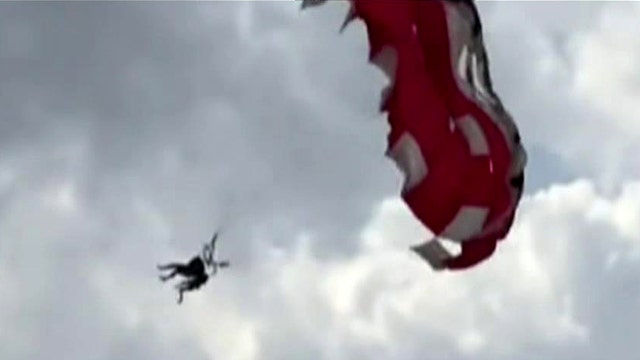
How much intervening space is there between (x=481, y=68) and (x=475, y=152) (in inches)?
88.2

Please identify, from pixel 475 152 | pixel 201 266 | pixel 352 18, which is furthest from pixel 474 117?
pixel 201 266

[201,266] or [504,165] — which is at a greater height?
[201,266]

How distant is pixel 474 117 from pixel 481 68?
147cm

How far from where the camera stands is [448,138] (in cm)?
5756

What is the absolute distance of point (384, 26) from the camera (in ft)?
183

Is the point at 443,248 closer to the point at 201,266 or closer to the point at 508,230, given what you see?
the point at 508,230

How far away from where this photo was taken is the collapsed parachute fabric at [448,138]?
56.2m

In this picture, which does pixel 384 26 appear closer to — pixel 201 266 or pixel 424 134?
pixel 424 134

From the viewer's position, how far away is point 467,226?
187ft

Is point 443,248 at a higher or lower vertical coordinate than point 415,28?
lower

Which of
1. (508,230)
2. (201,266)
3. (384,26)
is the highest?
(201,266)

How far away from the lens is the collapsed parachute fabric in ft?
184

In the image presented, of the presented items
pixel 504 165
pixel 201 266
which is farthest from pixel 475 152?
pixel 201 266

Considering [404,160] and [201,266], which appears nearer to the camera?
[404,160]
